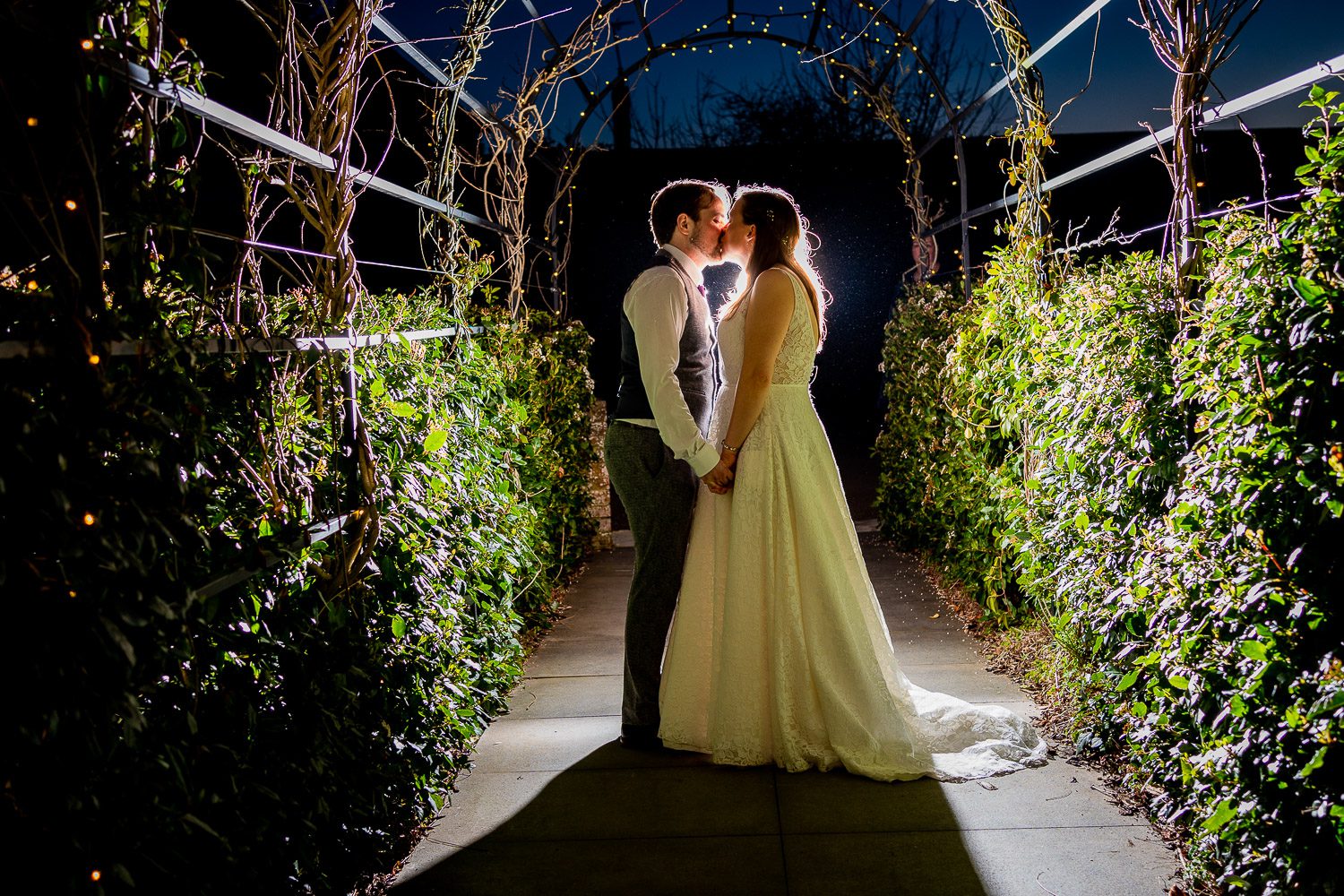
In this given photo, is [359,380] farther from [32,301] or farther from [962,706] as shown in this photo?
[962,706]

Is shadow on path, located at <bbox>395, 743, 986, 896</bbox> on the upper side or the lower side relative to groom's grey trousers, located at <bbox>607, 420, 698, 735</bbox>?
lower

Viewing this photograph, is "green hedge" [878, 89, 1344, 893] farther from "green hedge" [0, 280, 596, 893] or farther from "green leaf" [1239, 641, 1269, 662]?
"green hedge" [0, 280, 596, 893]

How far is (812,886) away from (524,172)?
4.36 metres

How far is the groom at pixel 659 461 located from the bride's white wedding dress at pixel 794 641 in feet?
0.21

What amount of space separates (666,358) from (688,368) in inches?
7.8

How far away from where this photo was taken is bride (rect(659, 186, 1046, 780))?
3.18 metres

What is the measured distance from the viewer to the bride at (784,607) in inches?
125

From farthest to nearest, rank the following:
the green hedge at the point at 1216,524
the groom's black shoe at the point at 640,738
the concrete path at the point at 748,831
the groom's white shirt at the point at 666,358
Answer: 1. the groom's black shoe at the point at 640,738
2. the groom's white shirt at the point at 666,358
3. the concrete path at the point at 748,831
4. the green hedge at the point at 1216,524

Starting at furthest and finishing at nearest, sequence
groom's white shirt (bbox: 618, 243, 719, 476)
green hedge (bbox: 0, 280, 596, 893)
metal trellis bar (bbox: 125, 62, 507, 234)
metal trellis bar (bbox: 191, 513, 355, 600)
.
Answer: groom's white shirt (bbox: 618, 243, 719, 476) → metal trellis bar (bbox: 191, 513, 355, 600) → metal trellis bar (bbox: 125, 62, 507, 234) → green hedge (bbox: 0, 280, 596, 893)

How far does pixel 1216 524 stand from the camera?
2.19 m

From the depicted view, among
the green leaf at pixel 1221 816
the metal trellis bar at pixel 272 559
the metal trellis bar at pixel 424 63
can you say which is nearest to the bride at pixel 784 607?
the green leaf at pixel 1221 816

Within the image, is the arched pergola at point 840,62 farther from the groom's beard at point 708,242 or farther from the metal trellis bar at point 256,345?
the metal trellis bar at point 256,345

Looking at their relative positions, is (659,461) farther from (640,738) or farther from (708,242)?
(640,738)

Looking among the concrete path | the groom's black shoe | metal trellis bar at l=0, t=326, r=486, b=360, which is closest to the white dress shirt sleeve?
metal trellis bar at l=0, t=326, r=486, b=360
